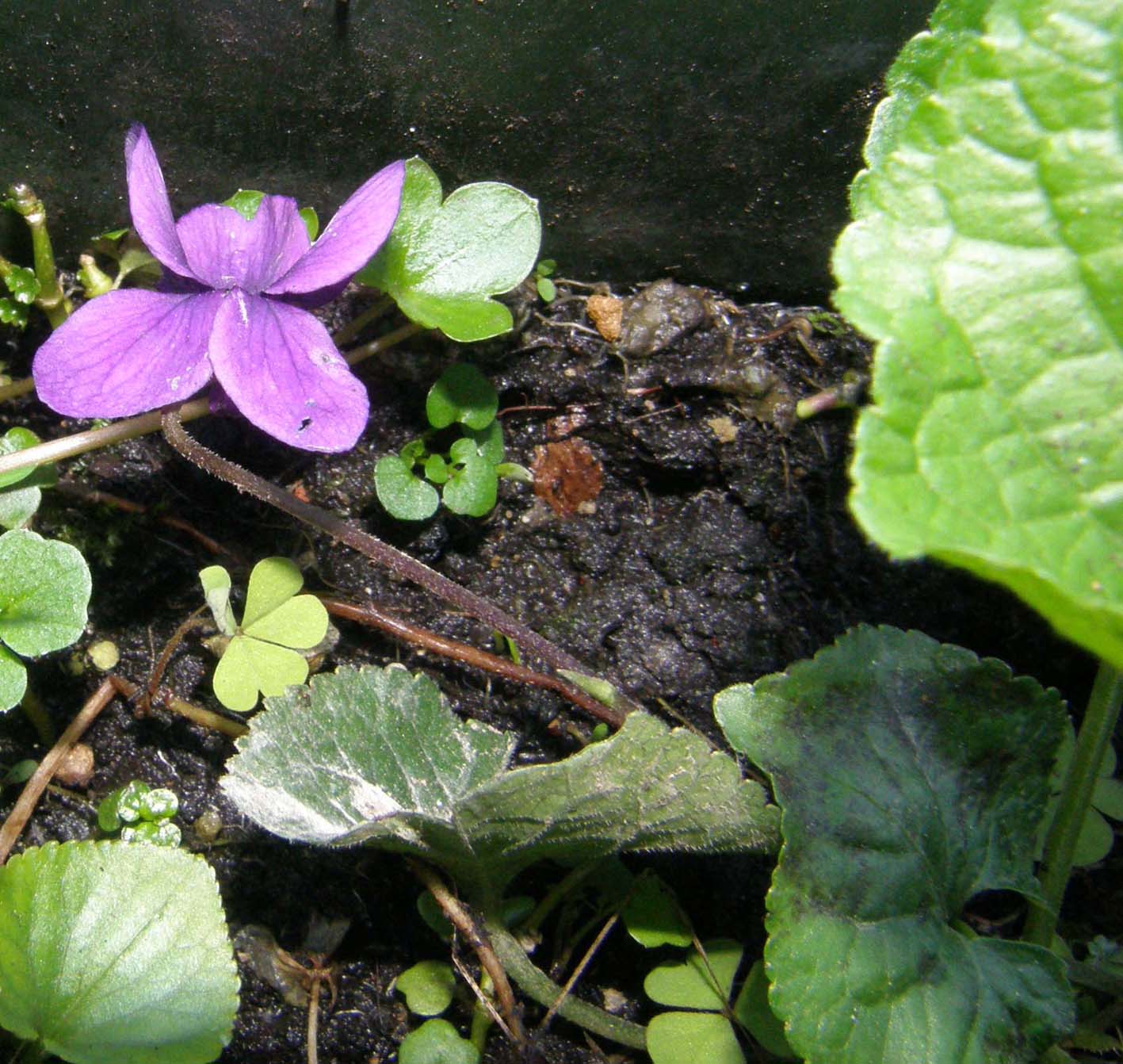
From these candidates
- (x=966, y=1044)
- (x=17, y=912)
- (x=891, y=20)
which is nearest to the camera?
(x=966, y=1044)

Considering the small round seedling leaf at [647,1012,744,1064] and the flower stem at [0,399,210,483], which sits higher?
the flower stem at [0,399,210,483]

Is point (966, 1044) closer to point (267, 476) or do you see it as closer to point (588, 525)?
point (588, 525)

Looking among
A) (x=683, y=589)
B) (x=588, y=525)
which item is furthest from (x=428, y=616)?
(x=683, y=589)

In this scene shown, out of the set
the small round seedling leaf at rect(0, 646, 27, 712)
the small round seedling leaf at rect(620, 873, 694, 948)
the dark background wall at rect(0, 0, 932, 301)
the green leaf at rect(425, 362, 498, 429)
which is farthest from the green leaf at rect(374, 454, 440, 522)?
the small round seedling leaf at rect(620, 873, 694, 948)

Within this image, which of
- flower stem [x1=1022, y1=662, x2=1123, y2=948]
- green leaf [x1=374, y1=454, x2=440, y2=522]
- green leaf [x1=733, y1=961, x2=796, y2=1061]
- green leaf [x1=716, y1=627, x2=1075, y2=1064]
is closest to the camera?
green leaf [x1=716, y1=627, x2=1075, y2=1064]

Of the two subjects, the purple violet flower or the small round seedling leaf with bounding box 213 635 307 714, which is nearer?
the purple violet flower

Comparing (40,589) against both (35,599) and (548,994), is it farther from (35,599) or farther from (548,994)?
(548,994)

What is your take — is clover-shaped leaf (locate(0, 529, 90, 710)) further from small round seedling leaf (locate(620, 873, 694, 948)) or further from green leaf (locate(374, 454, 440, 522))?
small round seedling leaf (locate(620, 873, 694, 948))
